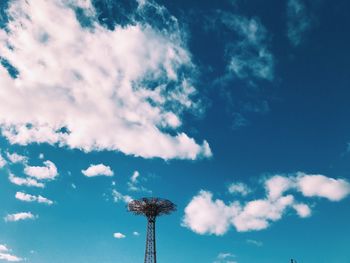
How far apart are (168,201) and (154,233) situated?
22.2ft

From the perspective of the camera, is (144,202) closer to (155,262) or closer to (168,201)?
(168,201)

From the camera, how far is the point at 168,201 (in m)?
63.0

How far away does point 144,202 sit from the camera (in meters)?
63.2

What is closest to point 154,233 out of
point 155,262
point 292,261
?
point 155,262

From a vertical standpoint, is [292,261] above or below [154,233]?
below

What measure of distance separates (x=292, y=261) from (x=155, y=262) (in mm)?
28392

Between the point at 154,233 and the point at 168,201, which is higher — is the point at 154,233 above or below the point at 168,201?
below

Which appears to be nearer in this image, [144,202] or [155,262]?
[155,262]

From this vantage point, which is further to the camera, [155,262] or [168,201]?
[168,201]

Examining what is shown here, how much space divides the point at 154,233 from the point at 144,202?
639cm

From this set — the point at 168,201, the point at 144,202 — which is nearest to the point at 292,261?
the point at 168,201

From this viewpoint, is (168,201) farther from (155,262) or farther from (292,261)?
(292,261)

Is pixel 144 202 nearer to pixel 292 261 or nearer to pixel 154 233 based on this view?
pixel 154 233

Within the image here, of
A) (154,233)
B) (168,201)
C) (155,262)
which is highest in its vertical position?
(168,201)
